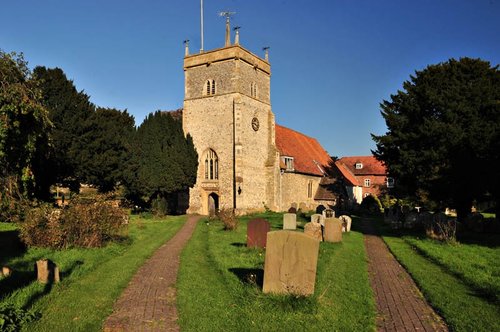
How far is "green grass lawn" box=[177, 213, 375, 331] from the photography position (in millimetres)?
6906

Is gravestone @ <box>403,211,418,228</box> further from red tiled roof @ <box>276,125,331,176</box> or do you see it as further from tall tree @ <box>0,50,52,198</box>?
tall tree @ <box>0,50,52,198</box>

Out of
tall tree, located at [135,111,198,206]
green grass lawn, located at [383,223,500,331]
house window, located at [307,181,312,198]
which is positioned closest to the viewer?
green grass lawn, located at [383,223,500,331]

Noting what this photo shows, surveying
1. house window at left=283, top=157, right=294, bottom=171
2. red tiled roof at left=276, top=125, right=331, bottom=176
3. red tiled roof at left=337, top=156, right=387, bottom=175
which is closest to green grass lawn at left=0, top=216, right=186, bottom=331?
house window at left=283, top=157, right=294, bottom=171

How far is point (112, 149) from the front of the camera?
3012cm

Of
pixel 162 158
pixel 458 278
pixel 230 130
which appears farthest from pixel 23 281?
pixel 230 130

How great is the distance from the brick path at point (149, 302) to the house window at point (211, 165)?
20836 mm

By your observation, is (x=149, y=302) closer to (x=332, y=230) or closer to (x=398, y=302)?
(x=398, y=302)

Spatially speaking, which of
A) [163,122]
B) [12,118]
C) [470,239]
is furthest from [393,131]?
[12,118]

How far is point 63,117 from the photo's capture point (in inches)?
1065

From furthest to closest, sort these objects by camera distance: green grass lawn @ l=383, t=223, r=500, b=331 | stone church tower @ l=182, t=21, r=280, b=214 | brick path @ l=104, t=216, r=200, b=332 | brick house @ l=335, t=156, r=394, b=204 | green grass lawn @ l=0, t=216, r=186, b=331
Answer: brick house @ l=335, t=156, r=394, b=204 → stone church tower @ l=182, t=21, r=280, b=214 → green grass lawn @ l=383, t=223, r=500, b=331 → green grass lawn @ l=0, t=216, r=186, b=331 → brick path @ l=104, t=216, r=200, b=332

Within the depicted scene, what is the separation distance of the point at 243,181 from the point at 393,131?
1207cm

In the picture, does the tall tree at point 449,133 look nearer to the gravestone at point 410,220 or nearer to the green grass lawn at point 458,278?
the gravestone at point 410,220

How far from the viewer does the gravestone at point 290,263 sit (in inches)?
323

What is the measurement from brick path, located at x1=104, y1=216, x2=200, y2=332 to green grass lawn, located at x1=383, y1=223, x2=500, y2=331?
502 cm
